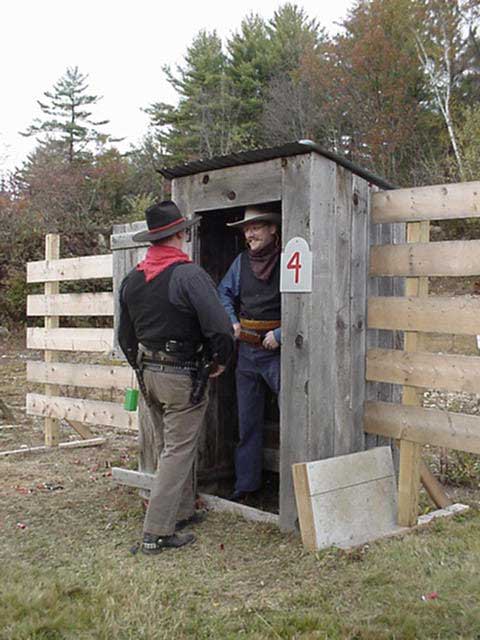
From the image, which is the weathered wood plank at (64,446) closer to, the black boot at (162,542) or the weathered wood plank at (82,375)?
the weathered wood plank at (82,375)

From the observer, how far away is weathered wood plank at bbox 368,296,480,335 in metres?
3.92

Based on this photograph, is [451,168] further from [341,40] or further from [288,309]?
[288,309]

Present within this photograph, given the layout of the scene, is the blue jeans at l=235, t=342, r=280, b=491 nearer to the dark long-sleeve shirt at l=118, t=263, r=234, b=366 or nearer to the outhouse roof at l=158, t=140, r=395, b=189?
the dark long-sleeve shirt at l=118, t=263, r=234, b=366

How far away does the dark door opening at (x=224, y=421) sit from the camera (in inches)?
203

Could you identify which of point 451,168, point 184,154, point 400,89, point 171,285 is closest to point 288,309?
point 171,285

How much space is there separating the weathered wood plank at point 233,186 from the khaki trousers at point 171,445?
46.5 inches

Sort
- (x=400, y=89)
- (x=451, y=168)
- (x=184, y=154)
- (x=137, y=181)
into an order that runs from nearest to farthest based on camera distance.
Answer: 1. (x=451, y=168)
2. (x=400, y=89)
3. (x=137, y=181)
4. (x=184, y=154)

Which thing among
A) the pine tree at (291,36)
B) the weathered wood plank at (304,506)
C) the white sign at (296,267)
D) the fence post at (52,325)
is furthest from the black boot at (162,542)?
the pine tree at (291,36)

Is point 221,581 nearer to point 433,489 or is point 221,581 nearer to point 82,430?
point 433,489

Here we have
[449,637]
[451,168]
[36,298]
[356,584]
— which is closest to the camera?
[449,637]

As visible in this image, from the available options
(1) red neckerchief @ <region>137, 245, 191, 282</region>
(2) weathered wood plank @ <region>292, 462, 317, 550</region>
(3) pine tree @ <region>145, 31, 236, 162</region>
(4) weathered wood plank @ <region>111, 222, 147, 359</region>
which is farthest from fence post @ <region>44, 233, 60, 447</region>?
(3) pine tree @ <region>145, 31, 236, 162</region>

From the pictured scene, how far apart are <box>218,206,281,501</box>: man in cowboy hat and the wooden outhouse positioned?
0.26 metres

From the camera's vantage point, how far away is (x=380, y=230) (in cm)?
464

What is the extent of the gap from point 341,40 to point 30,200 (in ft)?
42.7
